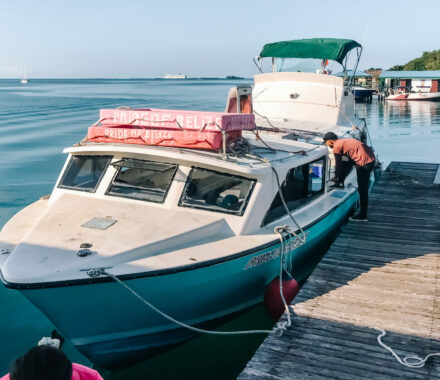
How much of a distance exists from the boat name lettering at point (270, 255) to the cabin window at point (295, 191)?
43 centimetres

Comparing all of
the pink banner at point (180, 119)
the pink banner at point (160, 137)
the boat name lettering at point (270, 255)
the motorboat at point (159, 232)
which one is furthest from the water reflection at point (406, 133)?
the pink banner at point (160, 137)

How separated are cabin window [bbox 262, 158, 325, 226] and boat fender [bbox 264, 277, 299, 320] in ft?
2.87

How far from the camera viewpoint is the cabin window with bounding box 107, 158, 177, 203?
681 cm

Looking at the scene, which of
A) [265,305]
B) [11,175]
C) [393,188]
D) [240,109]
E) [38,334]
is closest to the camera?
[265,305]

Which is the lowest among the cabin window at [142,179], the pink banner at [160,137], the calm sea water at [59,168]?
the calm sea water at [59,168]

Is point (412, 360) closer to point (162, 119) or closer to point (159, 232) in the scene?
point (159, 232)

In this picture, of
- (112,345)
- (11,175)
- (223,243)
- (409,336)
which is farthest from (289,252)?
(11,175)

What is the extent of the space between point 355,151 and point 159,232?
4.45 metres

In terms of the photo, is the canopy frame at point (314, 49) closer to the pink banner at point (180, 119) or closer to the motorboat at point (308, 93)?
the motorboat at point (308, 93)

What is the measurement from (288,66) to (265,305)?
30.9 ft

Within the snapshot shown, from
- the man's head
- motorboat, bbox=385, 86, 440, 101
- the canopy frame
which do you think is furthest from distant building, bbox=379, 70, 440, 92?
the man's head

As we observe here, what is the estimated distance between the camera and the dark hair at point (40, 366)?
6.83 feet

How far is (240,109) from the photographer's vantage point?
1048cm

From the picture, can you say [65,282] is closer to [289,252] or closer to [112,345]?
[112,345]
